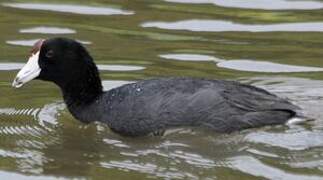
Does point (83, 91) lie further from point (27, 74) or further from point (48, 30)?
point (48, 30)

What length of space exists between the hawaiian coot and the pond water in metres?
0.10

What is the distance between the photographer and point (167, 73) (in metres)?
10.9

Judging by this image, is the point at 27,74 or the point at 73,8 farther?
the point at 73,8

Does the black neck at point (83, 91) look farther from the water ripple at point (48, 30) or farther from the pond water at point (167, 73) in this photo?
the water ripple at point (48, 30)

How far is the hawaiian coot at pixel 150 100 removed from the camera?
9117mm

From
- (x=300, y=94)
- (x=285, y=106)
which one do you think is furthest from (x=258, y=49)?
(x=285, y=106)

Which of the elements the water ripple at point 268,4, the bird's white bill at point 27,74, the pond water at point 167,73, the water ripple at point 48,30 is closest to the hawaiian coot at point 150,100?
the bird's white bill at point 27,74

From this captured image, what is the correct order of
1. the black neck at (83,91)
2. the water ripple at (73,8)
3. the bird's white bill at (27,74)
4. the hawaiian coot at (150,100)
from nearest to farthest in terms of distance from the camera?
1. the hawaiian coot at (150,100)
2. the bird's white bill at (27,74)
3. the black neck at (83,91)
4. the water ripple at (73,8)

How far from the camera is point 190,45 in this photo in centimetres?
1185

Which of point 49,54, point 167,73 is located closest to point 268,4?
point 167,73

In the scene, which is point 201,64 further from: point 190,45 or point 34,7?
point 34,7

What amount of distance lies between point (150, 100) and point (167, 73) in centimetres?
174

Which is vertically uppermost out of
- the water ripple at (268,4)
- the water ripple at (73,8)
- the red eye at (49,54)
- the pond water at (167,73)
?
the red eye at (49,54)

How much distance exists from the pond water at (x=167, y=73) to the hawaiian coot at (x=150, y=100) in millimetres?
103
